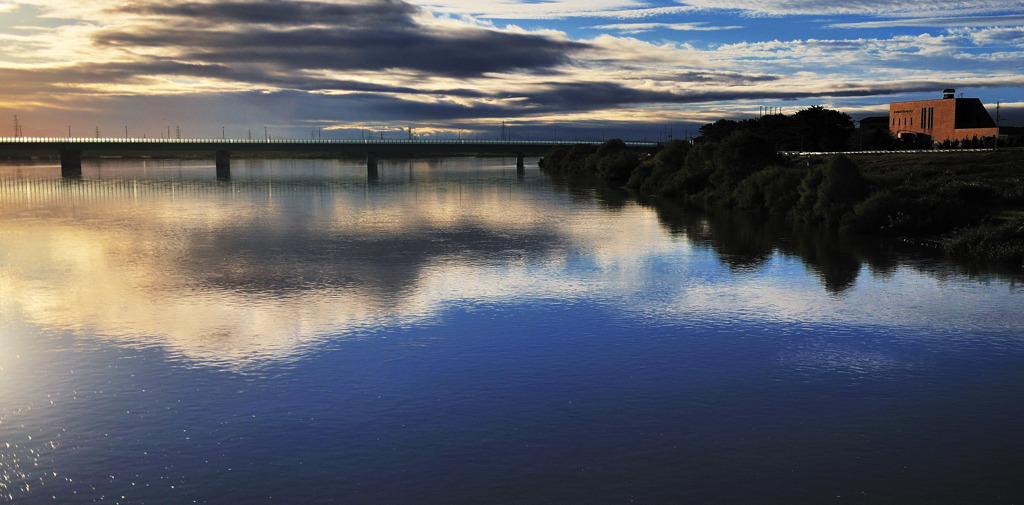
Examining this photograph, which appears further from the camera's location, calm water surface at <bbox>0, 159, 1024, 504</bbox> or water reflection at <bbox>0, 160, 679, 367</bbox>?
water reflection at <bbox>0, 160, 679, 367</bbox>

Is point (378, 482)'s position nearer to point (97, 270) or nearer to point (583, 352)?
point (583, 352)

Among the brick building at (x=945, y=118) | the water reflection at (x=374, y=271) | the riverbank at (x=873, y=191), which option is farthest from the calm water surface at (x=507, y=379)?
the brick building at (x=945, y=118)

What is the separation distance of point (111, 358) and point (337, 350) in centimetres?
579

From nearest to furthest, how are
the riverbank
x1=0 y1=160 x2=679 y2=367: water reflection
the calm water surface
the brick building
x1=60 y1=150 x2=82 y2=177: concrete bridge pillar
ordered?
the calm water surface, x1=0 y1=160 x2=679 y2=367: water reflection, the riverbank, the brick building, x1=60 y1=150 x2=82 y2=177: concrete bridge pillar

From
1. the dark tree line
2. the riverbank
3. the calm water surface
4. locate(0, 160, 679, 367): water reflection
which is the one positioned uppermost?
the dark tree line

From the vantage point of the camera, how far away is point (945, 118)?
152 meters

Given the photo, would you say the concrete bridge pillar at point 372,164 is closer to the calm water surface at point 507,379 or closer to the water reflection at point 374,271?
the water reflection at point 374,271

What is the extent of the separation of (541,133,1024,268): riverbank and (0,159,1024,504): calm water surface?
7771 millimetres

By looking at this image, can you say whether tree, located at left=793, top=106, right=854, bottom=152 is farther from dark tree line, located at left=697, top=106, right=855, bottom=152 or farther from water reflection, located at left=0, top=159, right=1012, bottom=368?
water reflection, located at left=0, top=159, right=1012, bottom=368

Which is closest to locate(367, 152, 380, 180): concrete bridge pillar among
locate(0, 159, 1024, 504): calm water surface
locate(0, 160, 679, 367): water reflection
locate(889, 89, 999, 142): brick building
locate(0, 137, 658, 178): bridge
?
locate(0, 137, 658, 178): bridge

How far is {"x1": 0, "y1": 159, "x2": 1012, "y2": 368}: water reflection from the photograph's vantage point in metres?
26.8

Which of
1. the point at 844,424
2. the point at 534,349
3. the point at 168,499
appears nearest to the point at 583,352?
the point at 534,349

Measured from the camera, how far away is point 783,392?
1950 cm

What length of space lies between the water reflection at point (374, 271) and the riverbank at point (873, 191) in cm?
385
